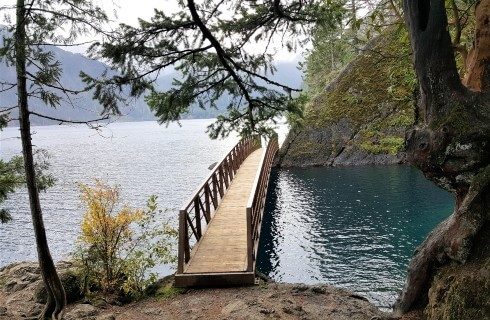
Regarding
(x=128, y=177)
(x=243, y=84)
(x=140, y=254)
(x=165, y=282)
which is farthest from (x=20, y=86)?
(x=128, y=177)

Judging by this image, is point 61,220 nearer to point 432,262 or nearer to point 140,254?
point 140,254

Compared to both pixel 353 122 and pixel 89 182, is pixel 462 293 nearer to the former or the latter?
pixel 353 122

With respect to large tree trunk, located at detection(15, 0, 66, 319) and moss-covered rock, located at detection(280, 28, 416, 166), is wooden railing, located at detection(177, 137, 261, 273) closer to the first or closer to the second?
large tree trunk, located at detection(15, 0, 66, 319)

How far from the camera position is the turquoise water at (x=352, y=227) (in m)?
13.2

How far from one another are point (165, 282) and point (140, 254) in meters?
0.87

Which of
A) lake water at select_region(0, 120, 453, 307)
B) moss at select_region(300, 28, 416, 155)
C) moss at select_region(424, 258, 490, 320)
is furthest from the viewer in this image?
moss at select_region(300, 28, 416, 155)

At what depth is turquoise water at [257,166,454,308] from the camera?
13172 millimetres

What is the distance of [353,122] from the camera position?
35000 mm

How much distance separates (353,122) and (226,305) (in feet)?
97.4

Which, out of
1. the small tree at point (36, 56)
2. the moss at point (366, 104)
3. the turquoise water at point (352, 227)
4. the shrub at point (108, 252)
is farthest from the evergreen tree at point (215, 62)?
the moss at point (366, 104)

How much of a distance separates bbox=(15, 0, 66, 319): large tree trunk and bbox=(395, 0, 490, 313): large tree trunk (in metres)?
5.04

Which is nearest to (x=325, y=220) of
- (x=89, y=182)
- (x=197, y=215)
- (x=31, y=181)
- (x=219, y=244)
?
(x=219, y=244)

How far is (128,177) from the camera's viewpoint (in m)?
38.3

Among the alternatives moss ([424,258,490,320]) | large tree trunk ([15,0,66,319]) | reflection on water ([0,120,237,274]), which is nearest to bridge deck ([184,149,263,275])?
reflection on water ([0,120,237,274])
